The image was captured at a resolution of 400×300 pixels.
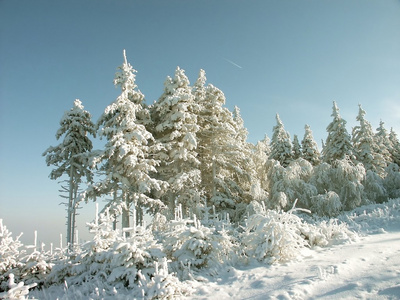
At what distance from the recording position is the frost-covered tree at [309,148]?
31.4 m

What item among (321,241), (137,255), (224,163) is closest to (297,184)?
(224,163)

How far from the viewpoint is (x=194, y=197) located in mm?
17156

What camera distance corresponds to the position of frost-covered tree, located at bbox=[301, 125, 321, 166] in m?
31.4

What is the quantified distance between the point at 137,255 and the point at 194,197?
36.3 feet

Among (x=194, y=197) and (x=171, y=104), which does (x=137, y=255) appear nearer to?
(x=194, y=197)

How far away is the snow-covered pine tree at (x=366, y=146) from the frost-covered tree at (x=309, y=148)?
14.5 ft

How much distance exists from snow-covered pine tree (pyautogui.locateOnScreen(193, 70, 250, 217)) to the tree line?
0.26 feet

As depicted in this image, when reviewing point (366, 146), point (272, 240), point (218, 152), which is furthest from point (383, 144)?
point (272, 240)

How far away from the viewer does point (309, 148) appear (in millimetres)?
31578

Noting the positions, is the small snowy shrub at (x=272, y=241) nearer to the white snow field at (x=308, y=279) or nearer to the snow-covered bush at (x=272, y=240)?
the snow-covered bush at (x=272, y=240)

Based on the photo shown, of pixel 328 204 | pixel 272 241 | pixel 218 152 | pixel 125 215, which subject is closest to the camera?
pixel 272 241

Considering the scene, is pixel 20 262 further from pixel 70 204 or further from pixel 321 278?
pixel 70 204

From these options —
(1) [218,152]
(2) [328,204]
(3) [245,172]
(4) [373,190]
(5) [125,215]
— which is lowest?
(2) [328,204]

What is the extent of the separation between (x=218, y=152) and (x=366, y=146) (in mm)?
21577
